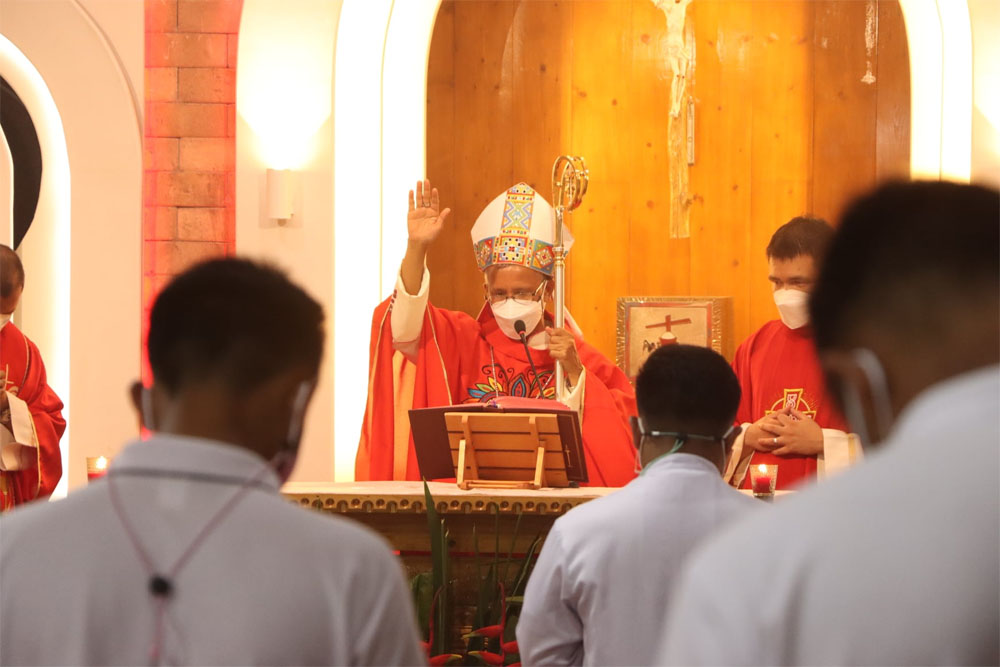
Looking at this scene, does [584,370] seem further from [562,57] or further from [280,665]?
[280,665]

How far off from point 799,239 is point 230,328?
339 cm

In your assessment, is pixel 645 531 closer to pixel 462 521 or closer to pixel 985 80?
pixel 462 521

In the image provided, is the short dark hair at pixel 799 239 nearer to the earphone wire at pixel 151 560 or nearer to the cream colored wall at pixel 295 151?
the cream colored wall at pixel 295 151

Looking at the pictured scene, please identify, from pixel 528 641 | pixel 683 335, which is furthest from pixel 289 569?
pixel 683 335

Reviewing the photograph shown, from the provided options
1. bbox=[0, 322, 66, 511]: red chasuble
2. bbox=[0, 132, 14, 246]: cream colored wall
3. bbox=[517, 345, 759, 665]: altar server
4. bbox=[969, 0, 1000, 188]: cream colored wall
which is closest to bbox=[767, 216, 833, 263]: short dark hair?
bbox=[969, 0, 1000, 188]: cream colored wall

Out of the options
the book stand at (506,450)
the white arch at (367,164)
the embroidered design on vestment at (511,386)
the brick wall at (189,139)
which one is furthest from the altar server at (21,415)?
the book stand at (506,450)

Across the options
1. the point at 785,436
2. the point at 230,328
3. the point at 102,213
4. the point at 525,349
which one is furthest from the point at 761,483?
the point at 102,213

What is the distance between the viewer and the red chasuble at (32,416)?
5312mm

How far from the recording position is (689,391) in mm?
2211

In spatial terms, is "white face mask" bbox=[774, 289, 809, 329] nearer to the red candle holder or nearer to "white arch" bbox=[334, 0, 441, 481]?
the red candle holder

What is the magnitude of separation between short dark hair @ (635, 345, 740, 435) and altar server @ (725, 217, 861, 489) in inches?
74.9

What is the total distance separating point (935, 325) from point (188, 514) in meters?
0.81

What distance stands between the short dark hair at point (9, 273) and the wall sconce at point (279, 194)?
1.12 m

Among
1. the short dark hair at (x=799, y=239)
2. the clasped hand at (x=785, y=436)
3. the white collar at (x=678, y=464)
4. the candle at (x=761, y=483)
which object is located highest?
the short dark hair at (x=799, y=239)
